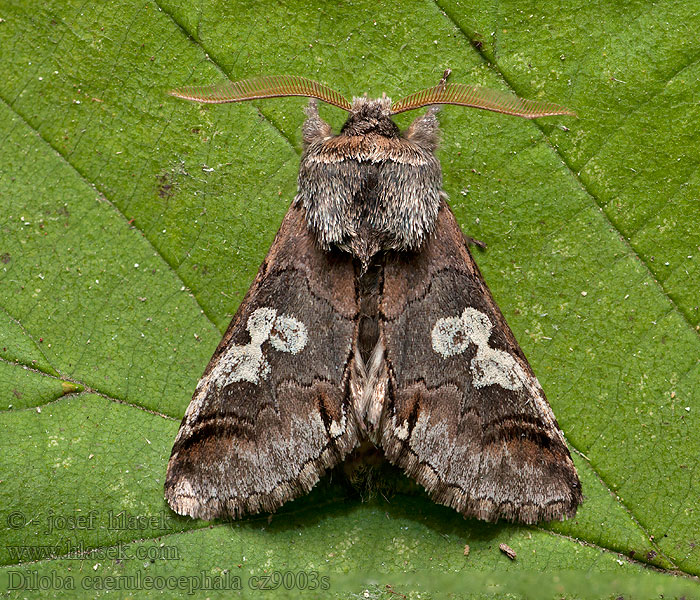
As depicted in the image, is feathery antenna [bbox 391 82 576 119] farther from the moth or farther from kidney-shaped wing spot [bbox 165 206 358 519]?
kidney-shaped wing spot [bbox 165 206 358 519]

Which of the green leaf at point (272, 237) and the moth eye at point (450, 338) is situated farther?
the green leaf at point (272, 237)

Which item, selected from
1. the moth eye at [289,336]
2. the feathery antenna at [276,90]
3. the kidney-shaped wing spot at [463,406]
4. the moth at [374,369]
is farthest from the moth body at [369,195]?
the moth eye at [289,336]

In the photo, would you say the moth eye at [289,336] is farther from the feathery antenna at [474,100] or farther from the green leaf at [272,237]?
the feathery antenna at [474,100]

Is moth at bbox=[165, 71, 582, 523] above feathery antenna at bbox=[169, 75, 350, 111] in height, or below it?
below

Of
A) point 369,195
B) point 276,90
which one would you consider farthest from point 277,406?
point 276,90

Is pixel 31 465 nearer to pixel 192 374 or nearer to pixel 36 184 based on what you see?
pixel 192 374

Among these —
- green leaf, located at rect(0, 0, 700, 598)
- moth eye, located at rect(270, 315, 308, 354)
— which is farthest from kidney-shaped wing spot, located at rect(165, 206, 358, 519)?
green leaf, located at rect(0, 0, 700, 598)

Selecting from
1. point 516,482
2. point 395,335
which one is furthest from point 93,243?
point 516,482
